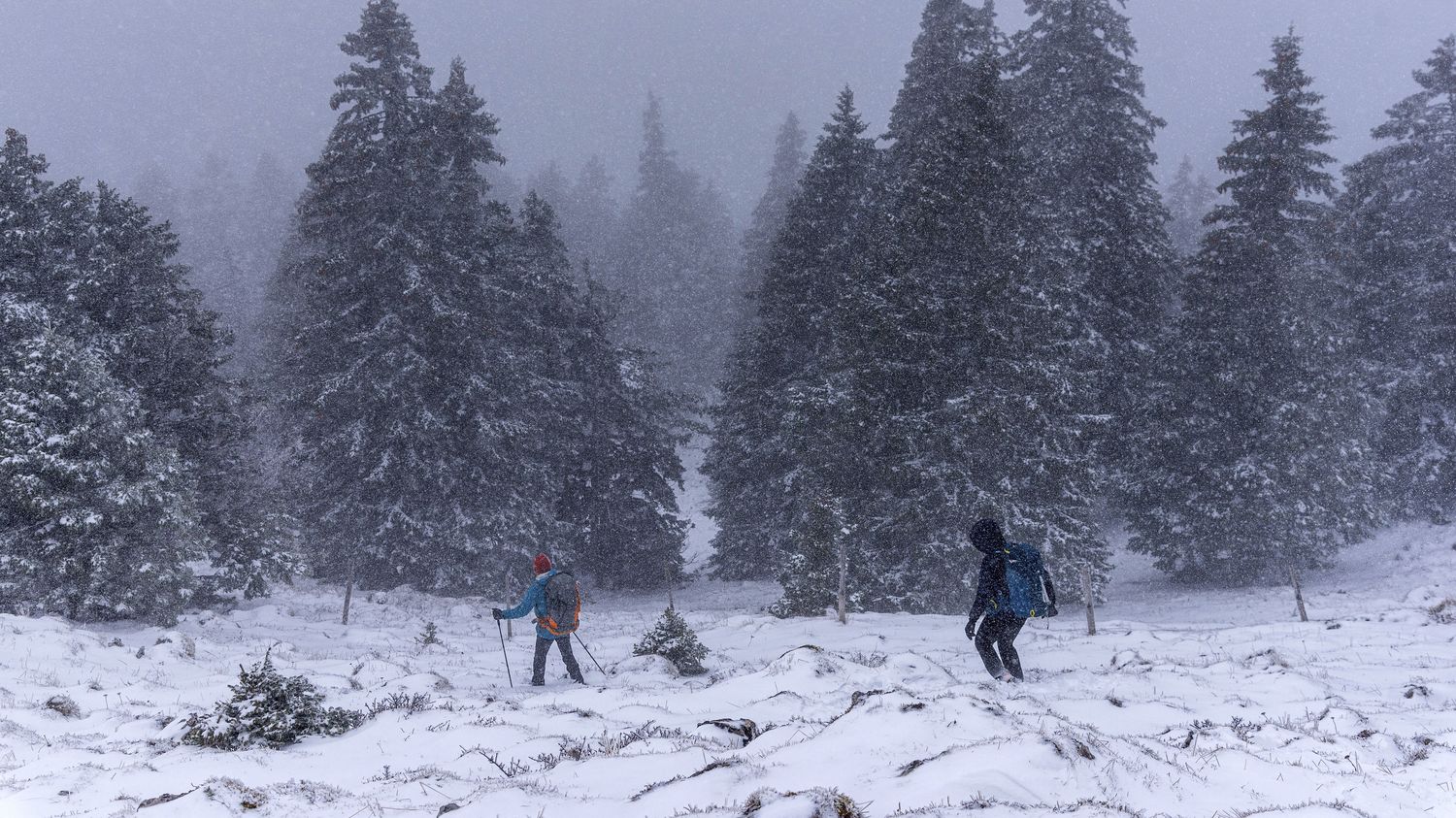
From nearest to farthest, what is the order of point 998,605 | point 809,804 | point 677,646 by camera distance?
1. point 809,804
2. point 998,605
3. point 677,646

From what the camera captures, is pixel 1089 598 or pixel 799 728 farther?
pixel 1089 598

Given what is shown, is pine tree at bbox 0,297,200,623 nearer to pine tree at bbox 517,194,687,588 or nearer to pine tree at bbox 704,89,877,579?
pine tree at bbox 517,194,687,588

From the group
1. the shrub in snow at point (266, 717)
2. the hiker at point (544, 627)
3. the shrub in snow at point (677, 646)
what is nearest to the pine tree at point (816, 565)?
the shrub in snow at point (677, 646)

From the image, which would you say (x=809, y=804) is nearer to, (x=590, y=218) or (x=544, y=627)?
(x=544, y=627)

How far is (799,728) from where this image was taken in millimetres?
6188

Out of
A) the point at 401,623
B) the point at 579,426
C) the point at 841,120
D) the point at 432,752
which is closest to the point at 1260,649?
the point at 432,752

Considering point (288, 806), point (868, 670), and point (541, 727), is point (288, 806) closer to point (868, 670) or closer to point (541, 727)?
point (541, 727)

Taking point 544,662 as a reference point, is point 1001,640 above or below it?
above

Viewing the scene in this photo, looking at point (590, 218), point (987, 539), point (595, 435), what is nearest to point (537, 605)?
point (987, 539)

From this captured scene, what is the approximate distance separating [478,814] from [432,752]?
2321 millimetres

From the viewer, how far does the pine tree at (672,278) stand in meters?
54.2

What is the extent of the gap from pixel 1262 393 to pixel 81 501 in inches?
1061

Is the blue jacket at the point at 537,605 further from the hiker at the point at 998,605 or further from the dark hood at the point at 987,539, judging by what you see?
the dark hood at the point at 987,539

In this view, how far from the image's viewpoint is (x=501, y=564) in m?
24.7
